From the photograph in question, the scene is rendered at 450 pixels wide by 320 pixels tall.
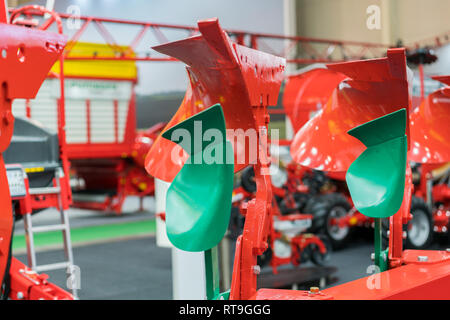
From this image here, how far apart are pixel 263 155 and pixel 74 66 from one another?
830cm

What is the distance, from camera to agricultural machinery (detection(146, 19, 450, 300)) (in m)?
1.33

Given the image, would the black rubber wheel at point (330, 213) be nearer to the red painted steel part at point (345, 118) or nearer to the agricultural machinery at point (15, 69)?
the red painted steel part at point (345, 118)

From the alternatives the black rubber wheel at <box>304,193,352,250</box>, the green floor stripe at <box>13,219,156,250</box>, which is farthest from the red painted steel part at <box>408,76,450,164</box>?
the green floor stripe at <box>13,219,156,250</box>

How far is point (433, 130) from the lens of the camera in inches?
107

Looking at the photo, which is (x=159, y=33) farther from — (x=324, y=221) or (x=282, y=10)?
(x=282, y=10)

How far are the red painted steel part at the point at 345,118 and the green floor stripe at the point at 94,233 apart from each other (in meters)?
6.18

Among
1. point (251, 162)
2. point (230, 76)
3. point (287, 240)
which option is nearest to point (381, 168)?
point (251, 162)

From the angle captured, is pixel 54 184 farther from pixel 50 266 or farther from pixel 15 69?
pixel 15 69

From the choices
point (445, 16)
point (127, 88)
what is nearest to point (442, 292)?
point (445, 16)

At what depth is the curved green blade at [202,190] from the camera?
4.27 feet

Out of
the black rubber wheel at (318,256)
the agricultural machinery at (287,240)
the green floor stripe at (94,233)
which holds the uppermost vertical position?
the agricultural machinery at (287,240)

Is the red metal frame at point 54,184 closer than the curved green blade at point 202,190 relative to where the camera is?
No

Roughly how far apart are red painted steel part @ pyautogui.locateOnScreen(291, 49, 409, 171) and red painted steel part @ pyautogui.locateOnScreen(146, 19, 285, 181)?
1.34ft

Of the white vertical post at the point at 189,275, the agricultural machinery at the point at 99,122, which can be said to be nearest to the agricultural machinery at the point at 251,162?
the white vertical post at the point at 189,275
